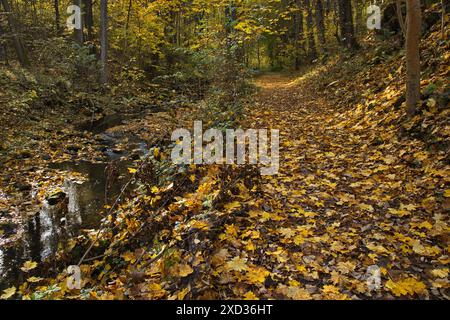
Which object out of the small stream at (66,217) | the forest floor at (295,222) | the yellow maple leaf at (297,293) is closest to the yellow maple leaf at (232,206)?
the forest floor at (295,222)

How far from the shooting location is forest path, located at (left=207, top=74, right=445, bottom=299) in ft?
10.8

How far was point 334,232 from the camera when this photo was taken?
4.18 metres

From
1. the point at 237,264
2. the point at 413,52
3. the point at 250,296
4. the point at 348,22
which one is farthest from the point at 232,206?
the point at 348,22

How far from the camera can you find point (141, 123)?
13148 mm

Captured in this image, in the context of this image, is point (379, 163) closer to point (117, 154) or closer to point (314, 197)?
point (314, 197)

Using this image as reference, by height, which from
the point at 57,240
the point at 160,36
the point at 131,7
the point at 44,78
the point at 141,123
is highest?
the point at 131,7

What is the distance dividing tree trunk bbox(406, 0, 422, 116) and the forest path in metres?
1.05

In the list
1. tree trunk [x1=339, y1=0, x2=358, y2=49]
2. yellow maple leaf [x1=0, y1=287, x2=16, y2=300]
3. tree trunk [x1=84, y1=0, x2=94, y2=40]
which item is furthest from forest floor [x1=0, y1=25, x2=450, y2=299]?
tree trunk [x1=84, y1=0, x2=94, y2=40]

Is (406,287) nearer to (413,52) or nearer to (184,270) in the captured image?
(184,270)

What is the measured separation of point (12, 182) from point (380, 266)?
8.06m

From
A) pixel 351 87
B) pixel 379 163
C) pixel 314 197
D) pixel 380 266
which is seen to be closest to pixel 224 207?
pixel 314 197

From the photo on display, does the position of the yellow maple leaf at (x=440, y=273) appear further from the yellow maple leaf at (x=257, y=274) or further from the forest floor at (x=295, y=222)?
the yellow maple leaf at (x=257, y=274)

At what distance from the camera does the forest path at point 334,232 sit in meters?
3.29

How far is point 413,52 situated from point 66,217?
7.36 m
